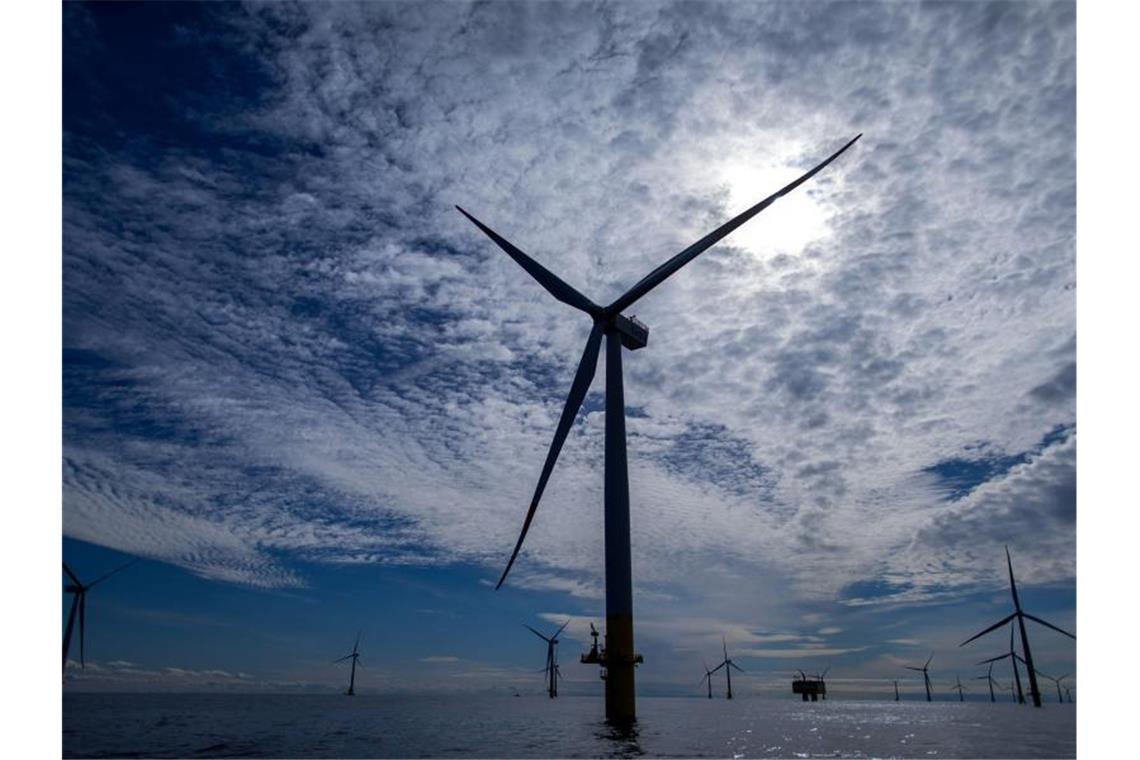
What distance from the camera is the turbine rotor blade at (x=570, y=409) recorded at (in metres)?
56.3

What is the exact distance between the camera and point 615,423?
60531 millimetres

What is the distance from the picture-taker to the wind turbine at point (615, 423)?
176ft

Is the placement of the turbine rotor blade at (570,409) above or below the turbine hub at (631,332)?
below

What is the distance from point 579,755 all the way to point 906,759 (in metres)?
25.9

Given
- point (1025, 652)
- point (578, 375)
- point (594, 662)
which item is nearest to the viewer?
point (594, 662)

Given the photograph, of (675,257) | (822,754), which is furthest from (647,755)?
(675,257)

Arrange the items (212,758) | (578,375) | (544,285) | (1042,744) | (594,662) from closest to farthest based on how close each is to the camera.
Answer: (212,758) < (594,662) < (578,375) < (544,285) < (1042,744)

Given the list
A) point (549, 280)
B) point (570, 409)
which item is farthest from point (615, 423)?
point (549, 280)

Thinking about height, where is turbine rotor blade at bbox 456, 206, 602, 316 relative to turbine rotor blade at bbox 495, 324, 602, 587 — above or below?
above

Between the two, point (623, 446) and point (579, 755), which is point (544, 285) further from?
point (579, 755)

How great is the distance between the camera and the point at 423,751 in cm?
5262

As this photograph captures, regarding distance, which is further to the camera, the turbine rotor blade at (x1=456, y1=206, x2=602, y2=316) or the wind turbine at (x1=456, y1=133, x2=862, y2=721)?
the turbine rotor blade at (x1=456, y1=206, x2=602, y2=316)

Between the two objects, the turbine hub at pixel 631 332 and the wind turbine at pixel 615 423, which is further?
the turbine hub at pixel 631 332

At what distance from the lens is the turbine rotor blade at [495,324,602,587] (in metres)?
56.3
